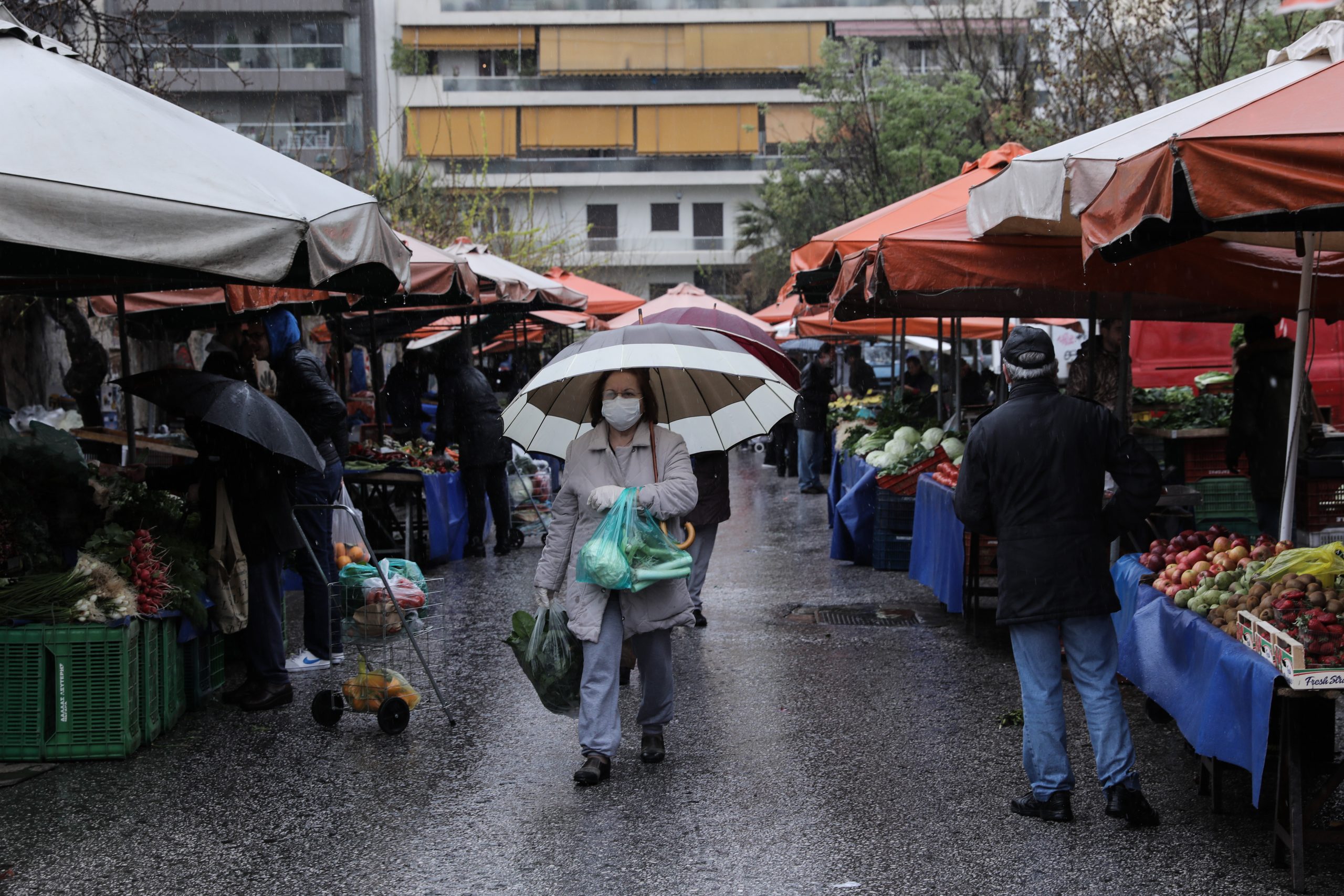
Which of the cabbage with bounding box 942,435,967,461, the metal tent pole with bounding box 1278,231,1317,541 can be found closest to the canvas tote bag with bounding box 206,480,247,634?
the metal tent pole with bounding box 1278,231,1317,541

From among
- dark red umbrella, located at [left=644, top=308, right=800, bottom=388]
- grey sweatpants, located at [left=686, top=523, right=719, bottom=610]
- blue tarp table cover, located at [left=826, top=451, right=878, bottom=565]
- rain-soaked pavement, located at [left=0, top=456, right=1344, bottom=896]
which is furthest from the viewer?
blue tarp table cover, located at [left=826, top=451, right=878, bottom=565]

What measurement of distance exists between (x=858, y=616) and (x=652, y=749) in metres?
3.85

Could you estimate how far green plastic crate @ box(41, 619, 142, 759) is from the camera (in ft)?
19.2

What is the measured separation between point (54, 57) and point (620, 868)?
4.17m

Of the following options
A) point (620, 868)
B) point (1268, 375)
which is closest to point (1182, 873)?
point (620, 868)

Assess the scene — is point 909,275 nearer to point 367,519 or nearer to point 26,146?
point 26,146

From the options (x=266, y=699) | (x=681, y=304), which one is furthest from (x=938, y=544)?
(x=681, y=304)

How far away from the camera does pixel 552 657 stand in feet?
18.5

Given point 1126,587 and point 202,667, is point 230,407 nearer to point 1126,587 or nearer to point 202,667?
point 202,667

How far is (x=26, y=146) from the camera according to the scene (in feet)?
15.7

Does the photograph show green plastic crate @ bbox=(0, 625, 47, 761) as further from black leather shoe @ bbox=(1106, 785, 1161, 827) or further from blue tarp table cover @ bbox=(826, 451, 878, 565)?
blue tarp table cover @ bbox=(826, 451, 878, 565)

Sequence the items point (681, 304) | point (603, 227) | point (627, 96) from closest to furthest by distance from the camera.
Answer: point (681, 304) → point (627, 96) → point (603, 227)

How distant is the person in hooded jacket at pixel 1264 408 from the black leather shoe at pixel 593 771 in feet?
17.8

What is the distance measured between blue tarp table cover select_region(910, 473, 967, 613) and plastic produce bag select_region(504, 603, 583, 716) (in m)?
3.38
